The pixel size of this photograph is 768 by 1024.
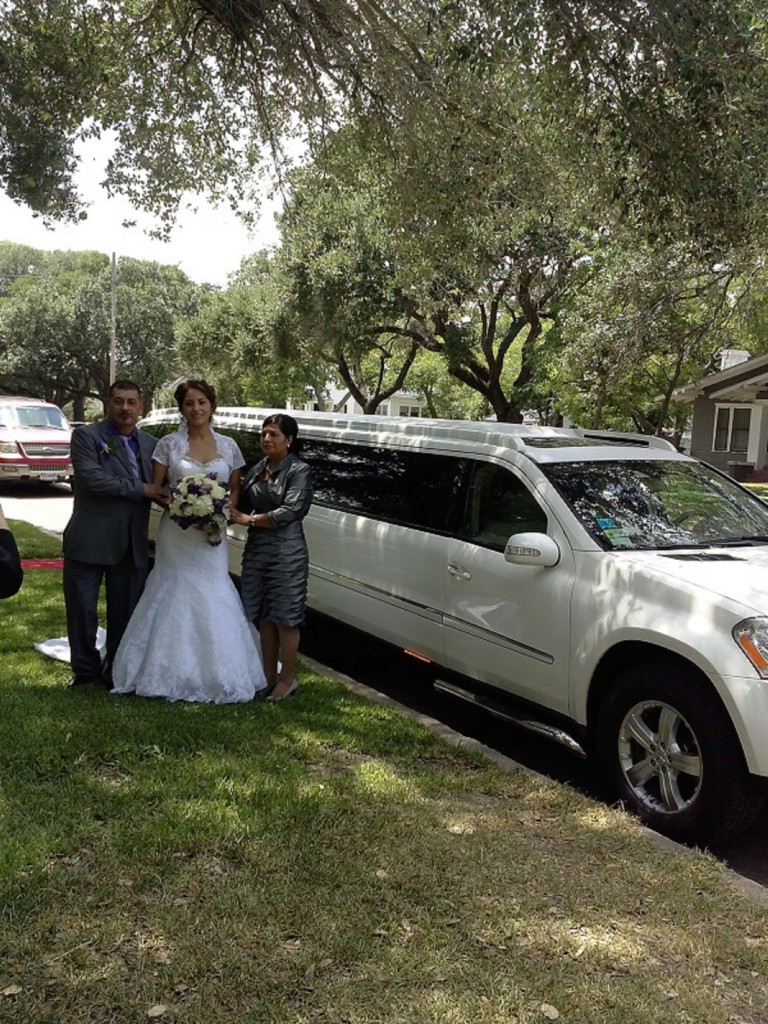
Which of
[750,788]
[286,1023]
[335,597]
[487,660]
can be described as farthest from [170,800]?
[335,597]

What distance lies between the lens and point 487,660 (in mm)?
5074

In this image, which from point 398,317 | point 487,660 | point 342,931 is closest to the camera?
point 342,931

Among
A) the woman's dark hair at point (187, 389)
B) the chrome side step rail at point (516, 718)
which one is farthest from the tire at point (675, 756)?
the woman's dark hair at point (187, 389)

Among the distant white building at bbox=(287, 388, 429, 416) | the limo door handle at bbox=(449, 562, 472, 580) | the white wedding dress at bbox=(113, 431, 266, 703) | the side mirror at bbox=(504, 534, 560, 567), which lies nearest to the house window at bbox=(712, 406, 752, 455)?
the distant white building at bbox=(287, 388, 429, 416)

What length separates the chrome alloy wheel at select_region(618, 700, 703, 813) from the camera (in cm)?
395

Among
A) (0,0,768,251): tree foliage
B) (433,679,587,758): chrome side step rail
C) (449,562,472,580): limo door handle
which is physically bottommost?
(433,679,587,758): chrome side step rail

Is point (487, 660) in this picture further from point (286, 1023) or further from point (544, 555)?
point (286, 1023)

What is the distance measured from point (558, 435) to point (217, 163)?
7615 millimetres

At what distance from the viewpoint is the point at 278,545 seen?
5.42m

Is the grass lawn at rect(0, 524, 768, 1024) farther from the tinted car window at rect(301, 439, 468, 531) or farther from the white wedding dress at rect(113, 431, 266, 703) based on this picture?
the tinted car window at rect(301, 439, 468, 531)

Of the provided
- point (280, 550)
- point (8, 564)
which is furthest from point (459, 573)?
point (8, 564)

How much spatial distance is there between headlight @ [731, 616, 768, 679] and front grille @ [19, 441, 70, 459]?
1678 cm

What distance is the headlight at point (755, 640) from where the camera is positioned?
3.66 m

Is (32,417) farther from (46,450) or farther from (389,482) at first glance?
(389,482)
